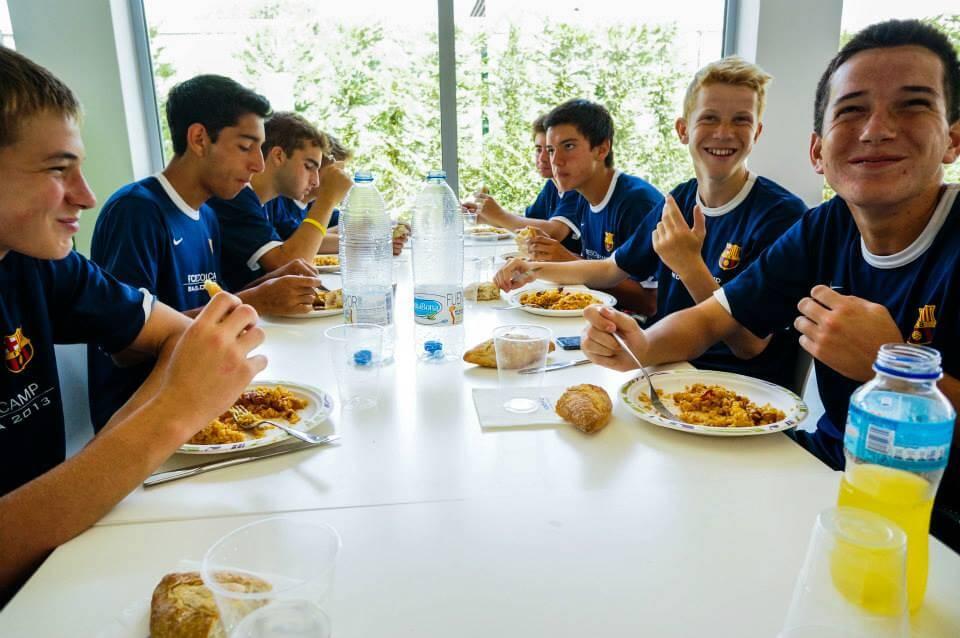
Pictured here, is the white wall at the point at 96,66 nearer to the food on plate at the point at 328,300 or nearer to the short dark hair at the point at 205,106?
the short dark hair at the point at 205,106

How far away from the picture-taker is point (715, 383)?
1.24 metres

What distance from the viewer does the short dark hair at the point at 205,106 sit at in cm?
203

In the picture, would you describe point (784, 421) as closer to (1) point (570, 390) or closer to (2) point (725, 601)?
(1) point (570, 390)

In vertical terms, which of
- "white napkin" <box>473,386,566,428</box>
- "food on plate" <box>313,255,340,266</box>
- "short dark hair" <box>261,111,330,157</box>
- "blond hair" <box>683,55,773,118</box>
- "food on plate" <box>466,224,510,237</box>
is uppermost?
"blond hair" <box>683,55,773,118</box>

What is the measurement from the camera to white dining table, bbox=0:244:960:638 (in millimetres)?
628

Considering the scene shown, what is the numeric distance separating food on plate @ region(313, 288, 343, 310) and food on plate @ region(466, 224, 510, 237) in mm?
1576

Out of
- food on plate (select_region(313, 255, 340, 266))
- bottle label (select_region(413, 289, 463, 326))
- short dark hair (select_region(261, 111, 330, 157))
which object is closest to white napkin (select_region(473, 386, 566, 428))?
bottle label (select_region(413, 289, 463, 326))

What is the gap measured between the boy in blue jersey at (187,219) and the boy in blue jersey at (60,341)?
30 centimetres

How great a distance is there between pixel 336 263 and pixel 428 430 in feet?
5.55

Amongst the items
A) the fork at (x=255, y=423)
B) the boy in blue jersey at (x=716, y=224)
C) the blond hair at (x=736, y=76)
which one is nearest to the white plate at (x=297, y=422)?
the fork at (x=255, y=423)

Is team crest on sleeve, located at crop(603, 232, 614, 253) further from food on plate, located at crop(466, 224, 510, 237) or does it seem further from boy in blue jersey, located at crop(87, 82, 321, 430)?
boy in blue jersey, located at crop(87, 82, 321, 430)

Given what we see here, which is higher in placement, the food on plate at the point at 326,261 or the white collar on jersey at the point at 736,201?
the white collar on jersey at the point at 736,201

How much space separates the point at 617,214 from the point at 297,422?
2.03 meters

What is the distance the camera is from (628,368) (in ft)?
4.19
